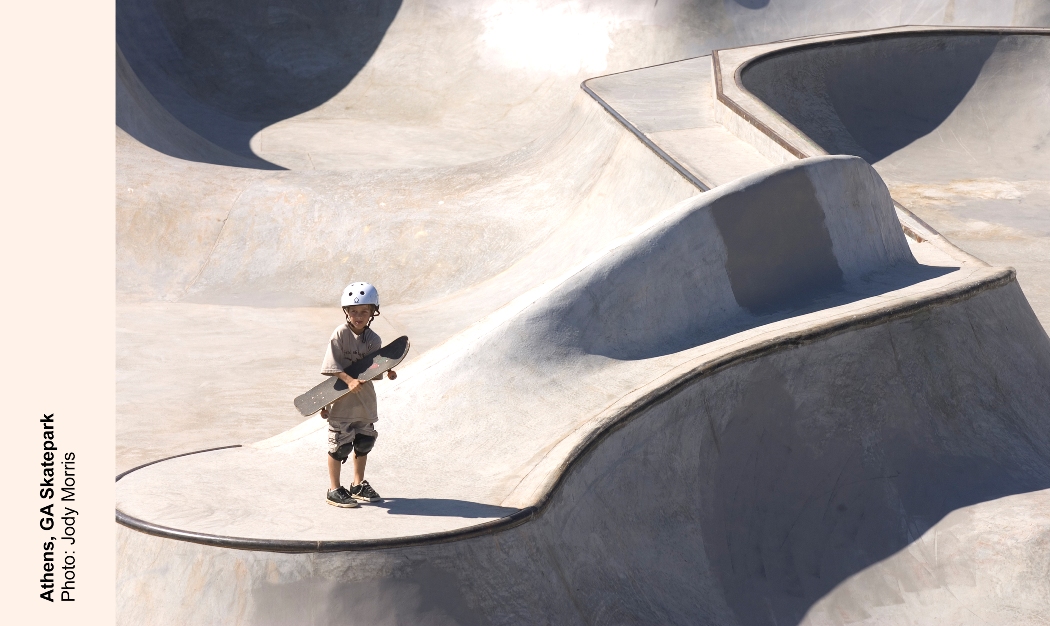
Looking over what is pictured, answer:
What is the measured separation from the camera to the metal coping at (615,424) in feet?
14.9

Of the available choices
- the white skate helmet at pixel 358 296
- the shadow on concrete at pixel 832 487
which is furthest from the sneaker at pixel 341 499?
the shadow on concrete at pixel 832 487

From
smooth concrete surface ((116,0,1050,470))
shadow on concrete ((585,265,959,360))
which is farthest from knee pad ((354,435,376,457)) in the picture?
smooth concrete surface ((116,0,1050,470))

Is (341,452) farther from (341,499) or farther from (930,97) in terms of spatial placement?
(930,97)

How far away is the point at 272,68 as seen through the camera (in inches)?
818

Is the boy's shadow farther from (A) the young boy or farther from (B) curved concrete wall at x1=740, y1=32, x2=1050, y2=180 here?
(B) curved concrete wall at x1=740, y1=32, x2=1050, y2=180

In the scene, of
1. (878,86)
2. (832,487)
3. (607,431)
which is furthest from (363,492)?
(878,86)

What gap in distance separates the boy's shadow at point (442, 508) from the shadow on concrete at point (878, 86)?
12060 millimetres

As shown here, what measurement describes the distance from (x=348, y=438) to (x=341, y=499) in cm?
34

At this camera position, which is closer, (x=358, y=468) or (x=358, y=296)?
(x=358, y=296)

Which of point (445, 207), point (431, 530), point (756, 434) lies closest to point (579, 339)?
point (756, 434)

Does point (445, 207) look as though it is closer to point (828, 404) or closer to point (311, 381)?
point (311, 381)

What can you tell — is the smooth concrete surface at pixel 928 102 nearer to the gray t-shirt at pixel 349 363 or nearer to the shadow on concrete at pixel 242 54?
the shadow on concrete at pixel 242 54

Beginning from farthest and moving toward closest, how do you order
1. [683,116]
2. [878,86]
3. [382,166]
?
[382,166]
[878,86]
[683,116]

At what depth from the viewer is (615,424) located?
5.74 metres
